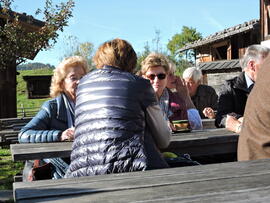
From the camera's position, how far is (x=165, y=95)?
13.1 ft

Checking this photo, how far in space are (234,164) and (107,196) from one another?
66 centimetres

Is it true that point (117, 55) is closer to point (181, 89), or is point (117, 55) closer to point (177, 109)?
point (177, 109)

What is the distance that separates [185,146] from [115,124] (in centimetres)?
103

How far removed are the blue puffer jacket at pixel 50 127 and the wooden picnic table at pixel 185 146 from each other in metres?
0.11

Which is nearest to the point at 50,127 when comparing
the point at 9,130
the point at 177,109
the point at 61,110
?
the point at 61,110

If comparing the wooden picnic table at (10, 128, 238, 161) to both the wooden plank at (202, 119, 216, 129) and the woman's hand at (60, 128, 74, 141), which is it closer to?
the woman's hand at (60, 128, 74, 141)

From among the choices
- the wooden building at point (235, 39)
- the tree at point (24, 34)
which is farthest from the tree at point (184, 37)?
the tree at point (24, 34)

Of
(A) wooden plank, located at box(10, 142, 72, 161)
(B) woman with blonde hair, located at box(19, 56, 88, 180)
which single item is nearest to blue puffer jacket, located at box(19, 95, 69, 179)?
(B) woman with blonde hair, located at box(19, 56, 88, 180)

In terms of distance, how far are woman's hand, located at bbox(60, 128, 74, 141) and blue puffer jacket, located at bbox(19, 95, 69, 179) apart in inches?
2.2

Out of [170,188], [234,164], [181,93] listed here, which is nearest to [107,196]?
A: [170,188]

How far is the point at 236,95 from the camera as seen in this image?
151 inches

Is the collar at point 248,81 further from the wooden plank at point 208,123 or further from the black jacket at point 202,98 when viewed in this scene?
the black jacket at point 202,98

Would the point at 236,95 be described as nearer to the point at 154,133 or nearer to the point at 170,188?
the point at 154,133

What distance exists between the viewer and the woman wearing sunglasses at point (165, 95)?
3.80 meters
